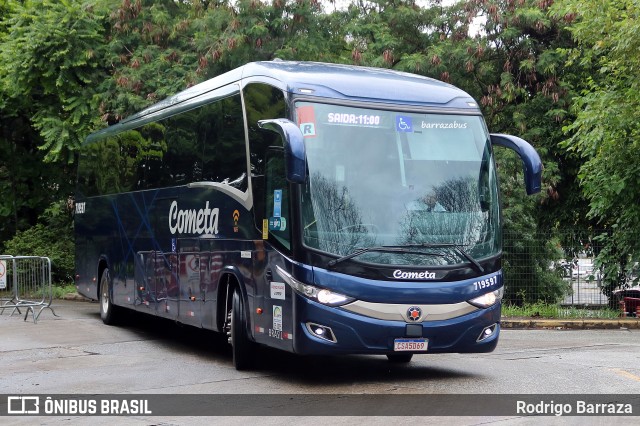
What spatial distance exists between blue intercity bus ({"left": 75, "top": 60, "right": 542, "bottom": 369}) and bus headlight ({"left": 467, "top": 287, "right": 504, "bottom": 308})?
0.7 inches

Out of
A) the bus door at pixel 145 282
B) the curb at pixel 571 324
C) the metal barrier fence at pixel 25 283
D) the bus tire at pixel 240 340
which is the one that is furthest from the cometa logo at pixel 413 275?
the metal barrier fence at pixel 25 283

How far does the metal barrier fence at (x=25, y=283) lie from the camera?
70.1 ft

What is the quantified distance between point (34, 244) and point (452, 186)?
21792 millimetres

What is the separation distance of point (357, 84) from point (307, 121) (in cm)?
90

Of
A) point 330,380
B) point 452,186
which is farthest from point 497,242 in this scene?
point 330,380

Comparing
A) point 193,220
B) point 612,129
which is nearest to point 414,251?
point 193,220

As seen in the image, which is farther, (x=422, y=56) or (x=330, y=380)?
(x=422, y=56)

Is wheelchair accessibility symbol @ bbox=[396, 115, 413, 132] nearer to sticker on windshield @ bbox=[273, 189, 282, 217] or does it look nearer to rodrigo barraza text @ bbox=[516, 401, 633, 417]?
sticker on windshield @ bbox=[273, 189, 282, 217]

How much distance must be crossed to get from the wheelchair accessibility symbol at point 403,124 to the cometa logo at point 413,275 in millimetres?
1709

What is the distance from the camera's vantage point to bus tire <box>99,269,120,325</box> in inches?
776

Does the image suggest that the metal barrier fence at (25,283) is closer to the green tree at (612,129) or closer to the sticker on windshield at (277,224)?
the sticker on windshield at (277,224)

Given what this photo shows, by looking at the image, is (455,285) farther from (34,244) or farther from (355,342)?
(34,244)

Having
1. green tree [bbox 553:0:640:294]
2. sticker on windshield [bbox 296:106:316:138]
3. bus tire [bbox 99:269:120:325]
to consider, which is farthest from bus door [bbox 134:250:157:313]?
green tree [bbox 553:0:640:294]

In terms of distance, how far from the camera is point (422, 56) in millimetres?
25000
